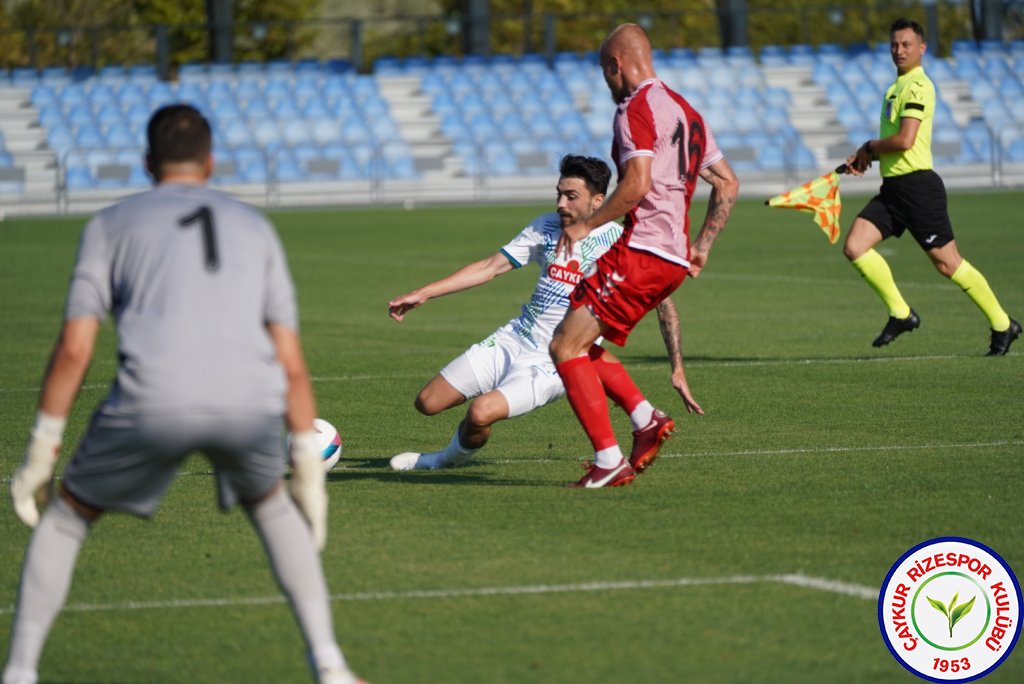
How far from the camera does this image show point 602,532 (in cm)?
708

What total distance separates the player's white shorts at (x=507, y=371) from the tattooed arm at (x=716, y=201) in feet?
3.19

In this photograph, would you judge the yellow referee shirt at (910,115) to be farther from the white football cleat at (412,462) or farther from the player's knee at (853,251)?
the white football cleat at (412,462)

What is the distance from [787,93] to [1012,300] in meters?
29.0

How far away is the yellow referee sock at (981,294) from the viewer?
501 inches

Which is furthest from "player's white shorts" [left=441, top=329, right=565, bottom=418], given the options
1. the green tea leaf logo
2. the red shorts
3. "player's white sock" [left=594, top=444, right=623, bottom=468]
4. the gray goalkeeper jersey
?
the gray goalkeeper jersey

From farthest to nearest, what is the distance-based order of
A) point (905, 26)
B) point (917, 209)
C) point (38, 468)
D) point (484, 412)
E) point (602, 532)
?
point (917, 209) < point (905, 26) < point (484, 412) < point (602, 532) < point (38, 468)

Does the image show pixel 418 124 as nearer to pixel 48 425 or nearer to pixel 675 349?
pixel 675 349

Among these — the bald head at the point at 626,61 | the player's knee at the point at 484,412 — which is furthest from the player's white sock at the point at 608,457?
the bald head at the point at 626,61

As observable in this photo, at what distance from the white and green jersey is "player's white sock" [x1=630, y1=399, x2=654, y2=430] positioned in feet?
2.76

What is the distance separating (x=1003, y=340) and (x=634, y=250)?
5748 mm

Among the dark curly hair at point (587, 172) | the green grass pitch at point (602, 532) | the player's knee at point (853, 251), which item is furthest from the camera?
the player's knee at point (853, 251)

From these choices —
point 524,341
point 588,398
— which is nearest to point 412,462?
point 524,341

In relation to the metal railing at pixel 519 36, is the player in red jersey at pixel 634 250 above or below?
above

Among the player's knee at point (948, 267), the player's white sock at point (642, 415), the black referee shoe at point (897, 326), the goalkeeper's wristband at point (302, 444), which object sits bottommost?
the black referee shoe at point (897, 326)
